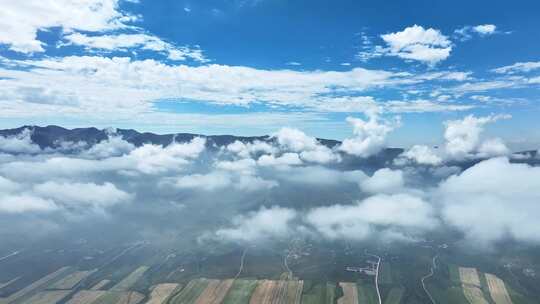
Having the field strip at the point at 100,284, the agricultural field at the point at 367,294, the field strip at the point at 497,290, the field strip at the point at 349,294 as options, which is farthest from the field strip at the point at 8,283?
the field strip at the point at 497,290

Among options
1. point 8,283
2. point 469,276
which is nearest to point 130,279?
point 8,283

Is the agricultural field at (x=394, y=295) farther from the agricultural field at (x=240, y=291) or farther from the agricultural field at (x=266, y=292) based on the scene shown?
the agricultural field at (x=240, y=291)

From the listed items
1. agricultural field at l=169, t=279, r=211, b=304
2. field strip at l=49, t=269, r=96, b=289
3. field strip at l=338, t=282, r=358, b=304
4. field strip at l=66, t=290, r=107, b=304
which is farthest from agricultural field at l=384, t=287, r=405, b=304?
field strip at l=49, t=269, r=96, b=289

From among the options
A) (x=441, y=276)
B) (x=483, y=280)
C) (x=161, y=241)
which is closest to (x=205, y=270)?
(x=161, y=241)

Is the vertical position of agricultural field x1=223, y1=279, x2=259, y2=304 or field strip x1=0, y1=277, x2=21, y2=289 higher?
agricultural field x1=223, y1=279, x2=259, y2=304

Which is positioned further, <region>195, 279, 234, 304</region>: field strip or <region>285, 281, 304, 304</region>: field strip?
<region>195, 279, 234, 304</region>: field strip

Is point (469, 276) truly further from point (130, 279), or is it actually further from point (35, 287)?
point (35, 287)

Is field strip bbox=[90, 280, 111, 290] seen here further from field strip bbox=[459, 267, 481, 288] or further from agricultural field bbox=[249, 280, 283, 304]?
field strip bbox=[459, 267, 481, 288]
